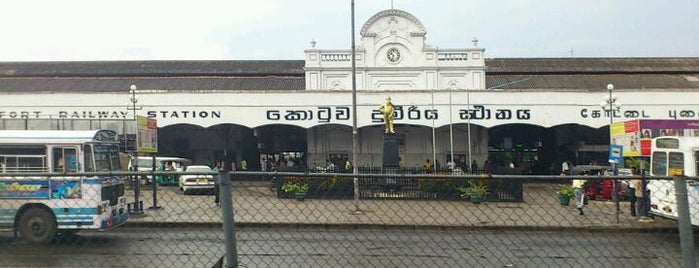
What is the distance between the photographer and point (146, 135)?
19.1 metres

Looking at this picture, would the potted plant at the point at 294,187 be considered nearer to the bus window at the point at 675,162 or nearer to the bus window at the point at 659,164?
the bus window at the point at 659,164

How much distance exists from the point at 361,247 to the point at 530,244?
10.5 feet

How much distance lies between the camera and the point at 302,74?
40469 mm

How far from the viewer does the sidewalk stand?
8.20 metres

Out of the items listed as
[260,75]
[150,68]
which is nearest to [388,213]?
[260,75]

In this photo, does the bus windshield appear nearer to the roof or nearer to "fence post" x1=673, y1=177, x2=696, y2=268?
"fence post" x1=673, y1=177, x2=696, y2=268

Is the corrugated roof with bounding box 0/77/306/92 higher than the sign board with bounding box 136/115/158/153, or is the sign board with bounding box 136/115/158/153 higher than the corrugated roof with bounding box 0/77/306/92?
the corrugated roof with bounding box 0/77/306/92


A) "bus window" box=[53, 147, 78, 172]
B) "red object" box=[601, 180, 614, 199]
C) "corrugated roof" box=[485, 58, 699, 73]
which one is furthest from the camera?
"corrugated roof" box=[485, 58, 699, 73]

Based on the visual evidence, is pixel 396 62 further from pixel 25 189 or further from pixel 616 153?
pixel 25 189

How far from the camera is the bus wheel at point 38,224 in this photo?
10797mm

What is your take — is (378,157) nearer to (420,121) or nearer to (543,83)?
(420,121)

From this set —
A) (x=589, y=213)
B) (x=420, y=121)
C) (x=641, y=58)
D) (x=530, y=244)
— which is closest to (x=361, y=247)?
(x=530, y=244)

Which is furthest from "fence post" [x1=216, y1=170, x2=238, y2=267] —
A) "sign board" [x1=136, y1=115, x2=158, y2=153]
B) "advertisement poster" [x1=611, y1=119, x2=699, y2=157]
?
"advertisement poster" [x1=611, y1=119, x2=699, y2=157]

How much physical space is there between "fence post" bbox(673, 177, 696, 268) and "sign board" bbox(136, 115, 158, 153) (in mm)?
17728
